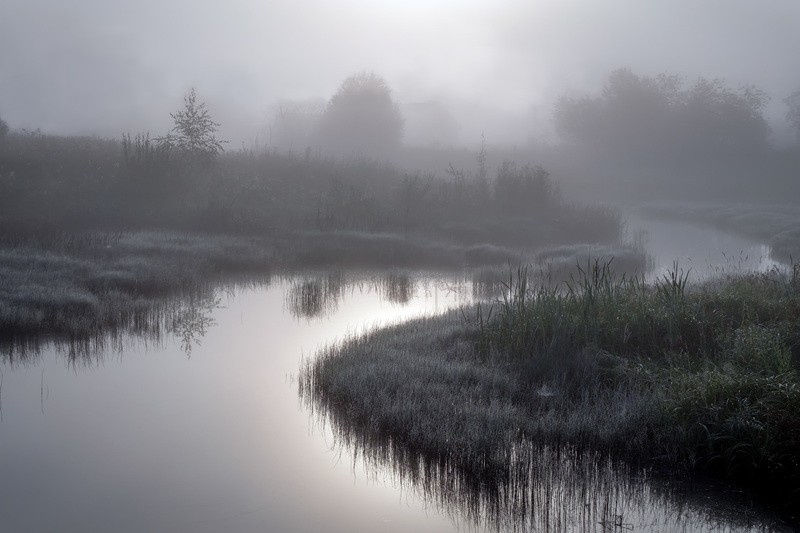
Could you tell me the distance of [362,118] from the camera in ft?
162

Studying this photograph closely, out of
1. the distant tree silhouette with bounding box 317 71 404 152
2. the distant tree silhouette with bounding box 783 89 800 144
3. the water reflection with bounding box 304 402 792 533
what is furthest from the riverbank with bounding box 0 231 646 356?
the distant tree silhouette with bounding box 783 89 800 144

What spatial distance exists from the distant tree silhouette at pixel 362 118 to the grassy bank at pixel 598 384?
38995 mm

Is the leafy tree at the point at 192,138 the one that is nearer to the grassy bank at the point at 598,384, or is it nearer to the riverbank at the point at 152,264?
the riverbank at the point at 152,264

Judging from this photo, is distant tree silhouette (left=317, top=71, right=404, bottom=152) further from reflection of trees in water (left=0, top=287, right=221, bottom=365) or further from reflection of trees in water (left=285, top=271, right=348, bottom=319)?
reflection of trees in water (left=0, top=287, right=221, bottom=365)

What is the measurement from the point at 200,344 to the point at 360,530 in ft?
20.3

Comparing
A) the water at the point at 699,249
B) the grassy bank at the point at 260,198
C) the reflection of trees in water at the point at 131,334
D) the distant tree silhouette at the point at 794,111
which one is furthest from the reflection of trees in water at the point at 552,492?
the distant tree silhouette at the point at 794,111

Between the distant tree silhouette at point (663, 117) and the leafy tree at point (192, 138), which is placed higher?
the distant tree silhouette at point (663, 117)

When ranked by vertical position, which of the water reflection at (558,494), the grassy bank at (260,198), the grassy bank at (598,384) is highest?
the grassy bank at (260,198)

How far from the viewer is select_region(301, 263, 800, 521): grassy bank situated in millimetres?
6875

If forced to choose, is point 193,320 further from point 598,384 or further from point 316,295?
point 598,384

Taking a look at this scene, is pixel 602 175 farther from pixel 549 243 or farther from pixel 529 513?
pixel 529 513

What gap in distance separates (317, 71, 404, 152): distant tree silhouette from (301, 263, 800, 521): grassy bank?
38995mm

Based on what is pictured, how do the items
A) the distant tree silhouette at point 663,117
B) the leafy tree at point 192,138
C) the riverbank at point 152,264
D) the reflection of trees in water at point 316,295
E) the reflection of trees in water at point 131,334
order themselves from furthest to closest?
the distant tree silhouette at point 663,117 → the leafy tree at point 192,138 → the reflection of trees in water at point 316,295 → the riverbank at point 152,264 → the reflection of trees in water at point 131,334

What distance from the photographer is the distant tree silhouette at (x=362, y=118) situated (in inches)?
1946
